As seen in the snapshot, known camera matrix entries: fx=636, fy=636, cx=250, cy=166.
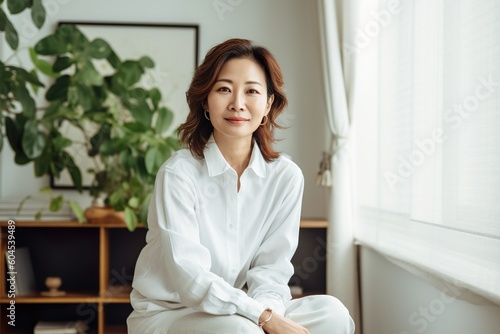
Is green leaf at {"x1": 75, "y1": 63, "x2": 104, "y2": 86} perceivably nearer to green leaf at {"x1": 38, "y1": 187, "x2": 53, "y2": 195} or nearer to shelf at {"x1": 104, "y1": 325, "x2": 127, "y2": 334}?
green leaf at {"x1": 38, "y1": 187, "x2": 53, "y2": 195}

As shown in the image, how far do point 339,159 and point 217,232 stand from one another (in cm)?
129

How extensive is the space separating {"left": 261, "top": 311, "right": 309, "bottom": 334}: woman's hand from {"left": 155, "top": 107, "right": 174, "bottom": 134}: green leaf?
174 cm

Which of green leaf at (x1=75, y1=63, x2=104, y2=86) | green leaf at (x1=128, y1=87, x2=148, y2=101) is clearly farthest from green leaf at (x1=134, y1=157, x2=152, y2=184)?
green leaf at (x1=75, y1=63, x2=104, y2=86)

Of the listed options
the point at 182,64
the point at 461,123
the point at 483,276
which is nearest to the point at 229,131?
the point at 461,123

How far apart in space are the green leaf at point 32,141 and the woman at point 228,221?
1005mm

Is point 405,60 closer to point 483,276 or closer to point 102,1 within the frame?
point 483,276

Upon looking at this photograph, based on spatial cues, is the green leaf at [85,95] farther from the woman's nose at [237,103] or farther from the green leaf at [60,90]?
the woman's nose at [237,103]

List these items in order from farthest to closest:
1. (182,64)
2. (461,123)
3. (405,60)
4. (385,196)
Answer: (182,64), (385,196), (405,60), (461,123)

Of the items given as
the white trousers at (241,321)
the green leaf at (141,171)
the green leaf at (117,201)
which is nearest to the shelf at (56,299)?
the green leaf at (117,201)

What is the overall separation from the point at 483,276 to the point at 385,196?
3.08 ft

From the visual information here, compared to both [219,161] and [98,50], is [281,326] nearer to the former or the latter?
[219,161]

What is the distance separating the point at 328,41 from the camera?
3.09 m

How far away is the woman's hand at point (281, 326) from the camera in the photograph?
166 cm

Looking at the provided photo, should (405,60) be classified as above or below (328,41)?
below
